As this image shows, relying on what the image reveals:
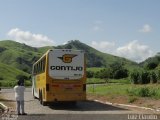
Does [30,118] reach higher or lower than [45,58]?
lower

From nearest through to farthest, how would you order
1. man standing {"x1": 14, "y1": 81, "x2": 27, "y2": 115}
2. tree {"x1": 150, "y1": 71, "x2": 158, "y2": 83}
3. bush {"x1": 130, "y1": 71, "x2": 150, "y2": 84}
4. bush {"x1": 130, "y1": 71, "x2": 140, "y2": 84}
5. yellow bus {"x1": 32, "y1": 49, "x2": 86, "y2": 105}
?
man standing {"x1": 14, "y1": 81, "x2": 27, "y2": 115} → yellow bus {"x1": 32, "y1": 49, "x2": 86, "y2": 105} → tree {"x1": 150, "y1": 71, "x2": 158, "y2": 83} → bush {"x1": 130, "y1": 71, "x2": 150, "y2": 84} → bush {"x1": 130, "y1": 71, "x2": 140, "y2": 84}

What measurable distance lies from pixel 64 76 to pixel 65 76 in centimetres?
7

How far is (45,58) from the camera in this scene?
27.5 m

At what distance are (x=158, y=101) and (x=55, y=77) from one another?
22.7 feet

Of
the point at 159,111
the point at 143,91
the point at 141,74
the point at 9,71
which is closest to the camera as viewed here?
the point at 159,111

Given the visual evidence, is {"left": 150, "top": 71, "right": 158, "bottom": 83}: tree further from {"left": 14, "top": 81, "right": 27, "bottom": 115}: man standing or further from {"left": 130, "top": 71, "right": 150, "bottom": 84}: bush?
{"left": 14, "top": 81, "right": 27, "bottom": 115}: man standing

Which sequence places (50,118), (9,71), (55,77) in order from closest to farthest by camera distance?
(50,118) → (55,77) → (9,71)

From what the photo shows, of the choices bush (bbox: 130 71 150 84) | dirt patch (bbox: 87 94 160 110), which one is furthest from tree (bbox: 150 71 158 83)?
dirt patch (bbox: 87 94 160 110)

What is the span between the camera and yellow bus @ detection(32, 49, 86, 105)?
87.5 feet

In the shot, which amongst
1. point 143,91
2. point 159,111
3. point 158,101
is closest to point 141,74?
point 143,91

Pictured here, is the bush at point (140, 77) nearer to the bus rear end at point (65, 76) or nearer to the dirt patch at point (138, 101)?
the dirt patch at point (138, 101)

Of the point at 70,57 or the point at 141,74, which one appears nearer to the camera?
the point at 70,57

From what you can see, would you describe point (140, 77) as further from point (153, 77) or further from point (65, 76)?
point (65, 76)

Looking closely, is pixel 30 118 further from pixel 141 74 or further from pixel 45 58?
pixel 141 74
